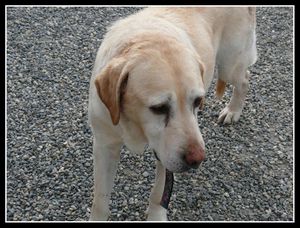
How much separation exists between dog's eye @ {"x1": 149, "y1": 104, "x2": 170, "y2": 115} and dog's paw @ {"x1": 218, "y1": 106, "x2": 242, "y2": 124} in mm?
1925

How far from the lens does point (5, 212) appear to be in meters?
3.49

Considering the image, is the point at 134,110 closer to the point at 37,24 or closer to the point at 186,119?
the point at 186,119

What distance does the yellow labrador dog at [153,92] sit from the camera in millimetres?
2529

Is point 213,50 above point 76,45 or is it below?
above

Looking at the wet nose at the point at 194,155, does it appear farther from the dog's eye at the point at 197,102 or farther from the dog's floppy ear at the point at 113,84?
the dog's floppy ear at the point at 113,84

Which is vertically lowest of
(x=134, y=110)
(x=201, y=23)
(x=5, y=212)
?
(x=5, y=212)

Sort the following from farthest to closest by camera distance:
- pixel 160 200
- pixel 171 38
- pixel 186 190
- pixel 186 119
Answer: pixel 186 190, pixel 160 200, pixel 171 38, pixel 186 119

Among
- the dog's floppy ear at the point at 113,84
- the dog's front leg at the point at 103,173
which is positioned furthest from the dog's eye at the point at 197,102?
the dog's front leg at the point at 103,173

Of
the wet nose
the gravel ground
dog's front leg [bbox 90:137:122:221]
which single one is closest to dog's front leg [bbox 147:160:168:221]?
the gravel ground

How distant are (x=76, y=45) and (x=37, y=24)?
1.96ft

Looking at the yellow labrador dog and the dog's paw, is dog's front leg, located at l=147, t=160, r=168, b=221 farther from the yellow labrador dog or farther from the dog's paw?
the dog's paw

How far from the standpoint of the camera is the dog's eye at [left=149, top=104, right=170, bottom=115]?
8.27 feet

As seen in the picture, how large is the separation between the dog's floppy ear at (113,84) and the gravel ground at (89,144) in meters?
1.15

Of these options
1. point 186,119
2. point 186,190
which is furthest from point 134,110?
point 186,190
